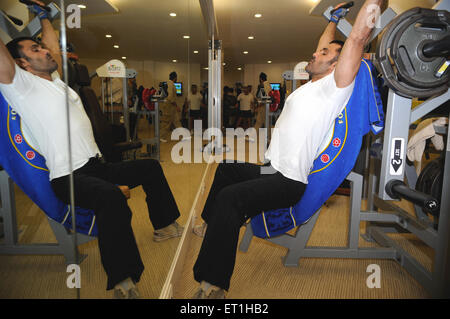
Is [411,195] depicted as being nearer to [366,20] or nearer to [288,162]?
[288,162]

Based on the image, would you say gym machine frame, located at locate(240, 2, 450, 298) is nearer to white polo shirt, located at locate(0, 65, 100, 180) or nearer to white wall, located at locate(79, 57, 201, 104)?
white wall, located at locate(79, 57, 201, 104)

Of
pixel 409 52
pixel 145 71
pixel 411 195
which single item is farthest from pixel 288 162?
pixel 145 71

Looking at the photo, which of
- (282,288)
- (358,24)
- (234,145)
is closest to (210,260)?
(282,288)

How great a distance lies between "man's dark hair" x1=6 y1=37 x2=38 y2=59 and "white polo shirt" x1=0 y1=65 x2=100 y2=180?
2 cm

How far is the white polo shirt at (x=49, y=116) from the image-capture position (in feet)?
1.64

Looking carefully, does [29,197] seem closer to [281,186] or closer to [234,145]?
[281,186]

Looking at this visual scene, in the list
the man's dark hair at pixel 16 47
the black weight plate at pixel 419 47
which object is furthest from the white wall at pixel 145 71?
the black weight plate at pixel 419 47

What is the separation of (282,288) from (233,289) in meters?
0.26

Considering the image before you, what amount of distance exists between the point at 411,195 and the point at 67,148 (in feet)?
4.42

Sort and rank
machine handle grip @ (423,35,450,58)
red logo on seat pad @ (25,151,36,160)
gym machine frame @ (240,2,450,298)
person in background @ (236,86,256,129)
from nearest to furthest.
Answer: red logo on seat pad @ (25,151,36,160) < machine handle grip @ (423,35,450,58) < gym machine frame @ (240,2,450,298) < person in background @ (236,86,256,129)

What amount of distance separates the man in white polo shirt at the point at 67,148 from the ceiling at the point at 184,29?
0.09m

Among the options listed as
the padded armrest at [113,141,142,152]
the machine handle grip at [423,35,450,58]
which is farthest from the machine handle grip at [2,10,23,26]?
the machine handle grip at [423,35,450,58]

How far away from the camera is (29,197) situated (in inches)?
21.6

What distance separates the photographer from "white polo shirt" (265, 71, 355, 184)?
157 centimetres
